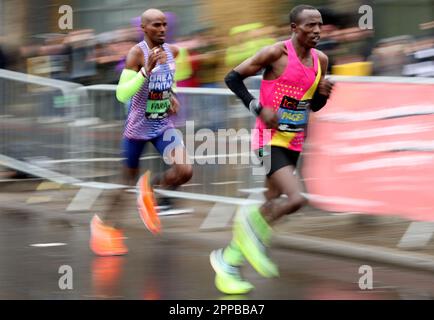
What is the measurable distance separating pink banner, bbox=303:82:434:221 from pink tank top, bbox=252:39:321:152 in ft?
4.91

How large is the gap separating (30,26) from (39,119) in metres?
7.48

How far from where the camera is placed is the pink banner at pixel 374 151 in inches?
348

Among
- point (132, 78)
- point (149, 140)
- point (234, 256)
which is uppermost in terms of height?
point (132, 78)

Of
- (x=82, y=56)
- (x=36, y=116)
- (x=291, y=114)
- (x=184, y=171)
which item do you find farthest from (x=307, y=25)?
(x=82, y=56)

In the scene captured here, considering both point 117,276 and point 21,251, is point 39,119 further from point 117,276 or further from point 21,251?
point 117,276

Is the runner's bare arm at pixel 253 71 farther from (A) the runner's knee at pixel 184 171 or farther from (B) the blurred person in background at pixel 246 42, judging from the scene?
(B) the blurred person in background at pixel 246 42

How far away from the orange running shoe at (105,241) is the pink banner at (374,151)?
1.74m

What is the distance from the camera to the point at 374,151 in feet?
30.1

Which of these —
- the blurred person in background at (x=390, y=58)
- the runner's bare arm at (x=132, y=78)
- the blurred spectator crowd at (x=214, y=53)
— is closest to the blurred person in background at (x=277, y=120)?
the runner's bare arm at (x=132, y=78)

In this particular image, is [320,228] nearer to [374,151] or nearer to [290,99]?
[374,151]

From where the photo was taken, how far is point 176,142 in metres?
9.05

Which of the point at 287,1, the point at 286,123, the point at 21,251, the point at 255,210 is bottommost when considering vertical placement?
the point at 21,251

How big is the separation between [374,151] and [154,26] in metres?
2.07
